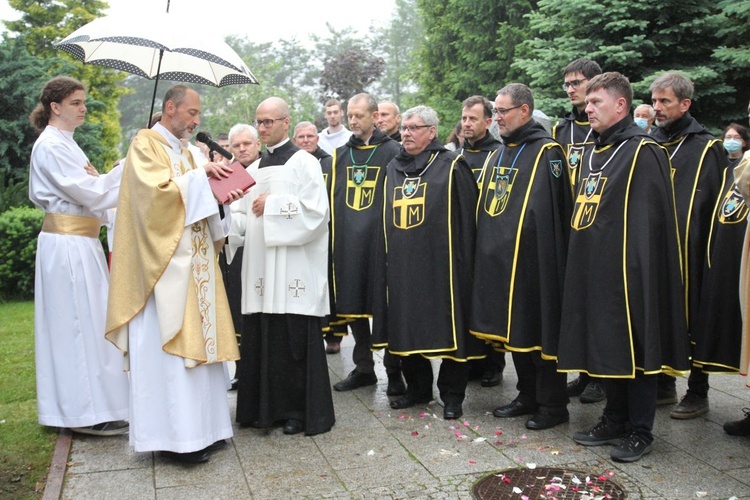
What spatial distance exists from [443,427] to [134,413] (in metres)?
2.09

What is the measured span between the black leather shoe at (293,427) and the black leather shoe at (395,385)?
3.59 ft

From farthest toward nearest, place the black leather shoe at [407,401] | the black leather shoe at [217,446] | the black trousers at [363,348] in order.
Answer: the black trousers at [363,348]
the black leather shoe at [407,401]
the black leather shoe at [217,446]

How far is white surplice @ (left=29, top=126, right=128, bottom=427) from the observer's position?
240 inches

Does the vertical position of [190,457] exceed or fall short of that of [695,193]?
it falls short

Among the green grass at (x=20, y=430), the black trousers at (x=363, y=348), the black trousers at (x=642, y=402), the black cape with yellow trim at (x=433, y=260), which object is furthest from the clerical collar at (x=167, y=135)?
the black trousers at (x=642, y=402)

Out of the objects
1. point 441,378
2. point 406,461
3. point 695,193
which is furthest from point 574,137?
point 406,461

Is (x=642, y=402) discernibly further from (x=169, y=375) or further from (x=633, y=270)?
(x=169, y=375)

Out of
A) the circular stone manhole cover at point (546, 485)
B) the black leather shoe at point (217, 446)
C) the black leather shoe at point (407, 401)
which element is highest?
the black leather shoe at point (407, 401)

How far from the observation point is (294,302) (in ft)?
19.7

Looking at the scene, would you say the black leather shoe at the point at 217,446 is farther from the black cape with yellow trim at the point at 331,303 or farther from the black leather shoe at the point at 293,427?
the black cape with yellow trim at the point at 331,303

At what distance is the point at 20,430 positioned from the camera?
6.34 meters

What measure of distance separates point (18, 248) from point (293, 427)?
827cm

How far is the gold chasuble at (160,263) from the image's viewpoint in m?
5.37

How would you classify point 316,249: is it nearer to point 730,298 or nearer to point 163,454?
point 163,454
